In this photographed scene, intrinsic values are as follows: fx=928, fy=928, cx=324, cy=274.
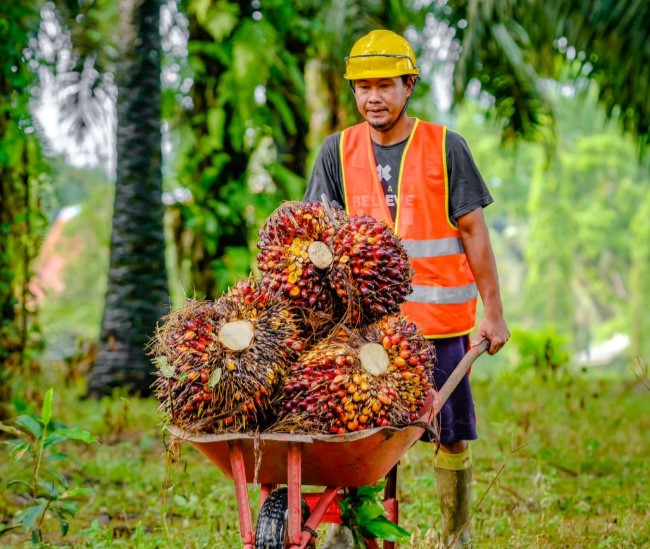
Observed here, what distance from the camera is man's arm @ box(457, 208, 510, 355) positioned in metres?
3.75

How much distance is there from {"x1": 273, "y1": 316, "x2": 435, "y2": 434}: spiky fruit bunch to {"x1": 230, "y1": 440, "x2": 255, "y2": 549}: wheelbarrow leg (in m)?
0.14

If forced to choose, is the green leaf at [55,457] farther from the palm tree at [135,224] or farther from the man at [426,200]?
the palm tree at [135,224]

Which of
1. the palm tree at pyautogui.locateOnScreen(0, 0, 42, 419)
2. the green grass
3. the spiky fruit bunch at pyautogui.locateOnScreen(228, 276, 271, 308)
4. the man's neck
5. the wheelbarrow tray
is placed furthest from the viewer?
the palm tree at pyautogui.locateOnScreen(0, 0, 42, 419)

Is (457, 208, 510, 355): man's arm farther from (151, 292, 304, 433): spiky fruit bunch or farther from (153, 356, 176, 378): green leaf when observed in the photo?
(153, 356, 176, 378): green leaf

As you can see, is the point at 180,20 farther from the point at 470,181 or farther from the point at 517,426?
the point at 470,181

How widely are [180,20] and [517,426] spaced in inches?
228

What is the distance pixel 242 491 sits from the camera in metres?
2.89

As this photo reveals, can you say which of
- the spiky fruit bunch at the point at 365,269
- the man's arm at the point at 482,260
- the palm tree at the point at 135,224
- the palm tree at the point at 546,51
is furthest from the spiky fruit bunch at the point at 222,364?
the palm tree at the point at 546,51

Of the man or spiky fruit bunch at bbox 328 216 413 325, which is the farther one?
the man

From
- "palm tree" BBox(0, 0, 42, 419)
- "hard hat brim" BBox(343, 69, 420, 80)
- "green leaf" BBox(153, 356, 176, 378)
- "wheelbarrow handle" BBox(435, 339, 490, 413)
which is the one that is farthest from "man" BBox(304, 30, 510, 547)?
"palm tree" BBox(0, 0, 42, 419)

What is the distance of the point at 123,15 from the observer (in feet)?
29.1

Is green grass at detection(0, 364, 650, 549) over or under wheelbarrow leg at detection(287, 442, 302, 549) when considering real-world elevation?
under

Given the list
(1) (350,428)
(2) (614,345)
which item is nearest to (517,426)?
(1) (350,428)

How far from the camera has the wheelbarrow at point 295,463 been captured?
9.25 ft
